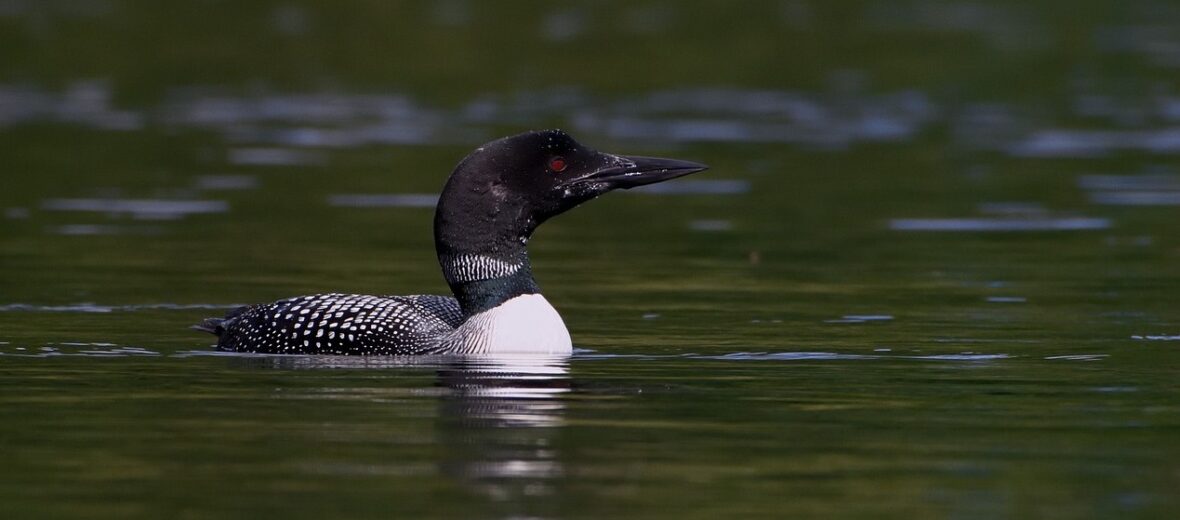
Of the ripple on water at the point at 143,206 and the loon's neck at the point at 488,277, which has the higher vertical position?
the ripple on water at the point at 143,206

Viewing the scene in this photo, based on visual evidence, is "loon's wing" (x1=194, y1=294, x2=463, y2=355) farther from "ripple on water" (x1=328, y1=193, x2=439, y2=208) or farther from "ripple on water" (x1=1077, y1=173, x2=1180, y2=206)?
"ripple on water" (x1=1077, y1=173, x2=1180, y2=206)

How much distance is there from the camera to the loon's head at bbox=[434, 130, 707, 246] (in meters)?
9.20

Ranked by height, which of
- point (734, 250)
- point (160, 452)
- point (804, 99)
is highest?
point (804, 99)

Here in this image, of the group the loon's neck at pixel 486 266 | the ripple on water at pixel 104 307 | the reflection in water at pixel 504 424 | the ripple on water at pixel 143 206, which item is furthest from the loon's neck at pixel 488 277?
the ripple on water at pixel 143 206

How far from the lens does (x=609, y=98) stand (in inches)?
953

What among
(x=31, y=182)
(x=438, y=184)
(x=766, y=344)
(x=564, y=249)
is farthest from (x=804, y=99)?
(x=766, y=344)

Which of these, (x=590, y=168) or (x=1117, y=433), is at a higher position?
(x=590, y=168)

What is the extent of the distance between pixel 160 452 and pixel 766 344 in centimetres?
332

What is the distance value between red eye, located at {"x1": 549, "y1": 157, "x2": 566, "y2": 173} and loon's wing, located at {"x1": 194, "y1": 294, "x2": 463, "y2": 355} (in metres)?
0.76

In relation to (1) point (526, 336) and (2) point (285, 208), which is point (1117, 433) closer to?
(1) point (526, 336)

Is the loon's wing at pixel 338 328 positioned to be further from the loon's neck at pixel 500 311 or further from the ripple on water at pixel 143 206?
the ripple on water at pixel 143 206

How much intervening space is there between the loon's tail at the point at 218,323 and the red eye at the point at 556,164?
1.38 metres

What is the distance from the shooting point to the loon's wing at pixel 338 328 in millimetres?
9273

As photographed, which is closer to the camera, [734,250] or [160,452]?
[160,452]
